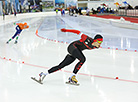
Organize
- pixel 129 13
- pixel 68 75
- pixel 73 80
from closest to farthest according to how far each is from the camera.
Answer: pixel 73 80 → pixel 68 75 → pixel 129 13

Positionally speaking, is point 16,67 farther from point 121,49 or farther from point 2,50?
point 121,49

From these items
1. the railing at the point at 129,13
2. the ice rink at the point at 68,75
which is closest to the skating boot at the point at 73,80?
the ice rink at the point at 68,75

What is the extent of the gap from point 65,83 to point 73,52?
2.23 ft

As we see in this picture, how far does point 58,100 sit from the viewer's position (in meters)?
2.95

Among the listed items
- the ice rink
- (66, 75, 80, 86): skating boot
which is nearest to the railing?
the ice rink

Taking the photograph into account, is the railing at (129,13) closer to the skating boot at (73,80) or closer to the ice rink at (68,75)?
the ice rink at (68,75)

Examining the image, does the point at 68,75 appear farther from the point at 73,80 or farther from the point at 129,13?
the point at 129,13

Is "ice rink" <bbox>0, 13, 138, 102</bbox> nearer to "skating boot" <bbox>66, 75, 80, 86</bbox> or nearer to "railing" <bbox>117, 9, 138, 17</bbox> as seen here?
"skating boot" <bbox>66, 75, 80, 86</bbox>

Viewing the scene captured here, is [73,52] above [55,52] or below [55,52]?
above

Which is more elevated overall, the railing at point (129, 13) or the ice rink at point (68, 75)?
the railing at point (129, 13)

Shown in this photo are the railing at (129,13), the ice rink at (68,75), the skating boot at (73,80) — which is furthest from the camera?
the railing at (129,13)

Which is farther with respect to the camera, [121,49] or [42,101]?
[121,49]

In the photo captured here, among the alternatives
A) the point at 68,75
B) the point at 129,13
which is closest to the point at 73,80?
the point at 68,75

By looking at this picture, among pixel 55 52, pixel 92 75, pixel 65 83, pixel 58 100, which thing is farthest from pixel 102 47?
pixel 58 100
